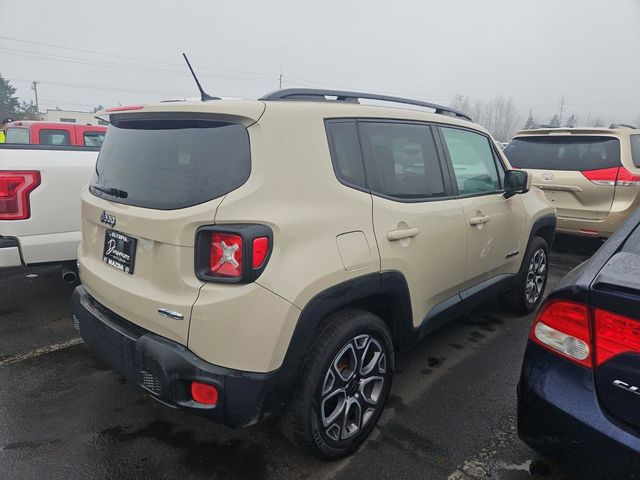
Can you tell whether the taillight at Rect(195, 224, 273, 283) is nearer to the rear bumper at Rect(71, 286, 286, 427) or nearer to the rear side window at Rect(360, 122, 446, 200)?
the rear bumper at Rect(71, 286, 286, 427)

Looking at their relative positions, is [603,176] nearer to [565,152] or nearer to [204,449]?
[565,152]

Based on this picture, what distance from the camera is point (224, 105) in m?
1.96

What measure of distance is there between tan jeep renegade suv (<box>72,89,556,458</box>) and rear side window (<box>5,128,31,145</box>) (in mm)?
6930

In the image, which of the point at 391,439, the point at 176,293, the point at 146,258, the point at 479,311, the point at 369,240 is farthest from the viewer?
the point at 479,311

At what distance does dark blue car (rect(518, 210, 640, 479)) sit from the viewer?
1.51m

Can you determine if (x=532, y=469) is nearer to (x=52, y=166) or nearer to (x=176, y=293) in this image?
(x=176, y=293)

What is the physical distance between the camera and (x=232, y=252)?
1790 mm

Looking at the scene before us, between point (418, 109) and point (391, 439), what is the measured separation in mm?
2079

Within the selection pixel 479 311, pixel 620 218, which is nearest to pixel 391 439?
pixel 479 311

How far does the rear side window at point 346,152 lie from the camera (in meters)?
2.17

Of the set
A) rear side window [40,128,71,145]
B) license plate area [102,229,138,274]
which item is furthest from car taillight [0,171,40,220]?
rear side window [40,128,71,145]

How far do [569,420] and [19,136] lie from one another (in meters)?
9.44

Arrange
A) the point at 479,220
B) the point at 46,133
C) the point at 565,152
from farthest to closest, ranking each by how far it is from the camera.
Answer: the point at 46,133
the point at 565,152
the point at 479,220

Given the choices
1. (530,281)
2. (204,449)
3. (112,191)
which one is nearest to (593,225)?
(530,281)
